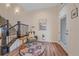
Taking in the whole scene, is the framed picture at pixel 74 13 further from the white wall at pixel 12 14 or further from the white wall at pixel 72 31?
the white wall at pixel 12 14

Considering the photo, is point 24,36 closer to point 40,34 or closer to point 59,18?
point 40,34

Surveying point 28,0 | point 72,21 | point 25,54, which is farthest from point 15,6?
point 72,21

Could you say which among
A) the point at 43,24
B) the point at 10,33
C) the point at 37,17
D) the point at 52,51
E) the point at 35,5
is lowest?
the point at 52,51

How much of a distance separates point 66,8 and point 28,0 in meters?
0.57

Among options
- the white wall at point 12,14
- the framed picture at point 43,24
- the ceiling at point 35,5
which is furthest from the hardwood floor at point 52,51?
the ceiling at point 35,5

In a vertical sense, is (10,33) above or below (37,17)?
below

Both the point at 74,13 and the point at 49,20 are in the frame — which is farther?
the point at 49,20

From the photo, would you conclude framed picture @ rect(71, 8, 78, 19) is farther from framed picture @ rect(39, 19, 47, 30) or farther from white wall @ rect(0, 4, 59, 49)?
framed picture @ rect(39, 19, 47, 30)

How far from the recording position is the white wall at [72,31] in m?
2.17

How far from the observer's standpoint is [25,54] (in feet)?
7.31

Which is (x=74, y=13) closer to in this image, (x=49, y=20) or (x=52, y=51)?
(x=49, y=20)

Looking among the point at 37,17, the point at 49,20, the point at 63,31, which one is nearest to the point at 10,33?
the point at 37,17

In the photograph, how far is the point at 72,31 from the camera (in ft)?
7.23

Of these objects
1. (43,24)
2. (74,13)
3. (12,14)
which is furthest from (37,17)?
(74,13)
